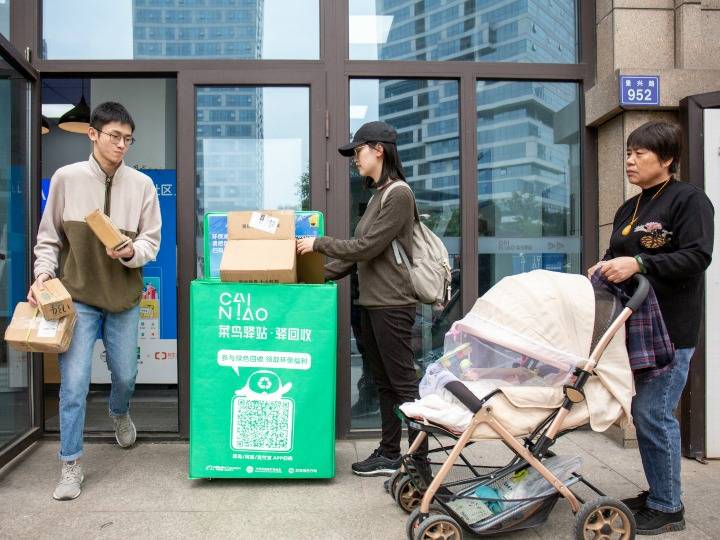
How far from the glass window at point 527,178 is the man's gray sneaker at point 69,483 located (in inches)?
108

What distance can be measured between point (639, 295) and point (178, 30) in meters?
3.41

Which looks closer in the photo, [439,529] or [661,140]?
[439,529]

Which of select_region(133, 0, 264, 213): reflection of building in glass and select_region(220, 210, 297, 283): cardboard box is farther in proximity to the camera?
select_region(133, 0, 264, 213): reflection of building in glass

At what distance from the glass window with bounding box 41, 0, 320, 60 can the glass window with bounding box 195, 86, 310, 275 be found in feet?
0.97

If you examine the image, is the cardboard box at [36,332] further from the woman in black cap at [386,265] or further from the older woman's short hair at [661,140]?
the older woman's short hair at [661,140]

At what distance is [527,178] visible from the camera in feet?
14.2

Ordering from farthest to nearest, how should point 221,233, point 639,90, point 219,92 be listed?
point 219,92, point 639,90, point 221,233

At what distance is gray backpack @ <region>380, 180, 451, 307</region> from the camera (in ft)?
10.8

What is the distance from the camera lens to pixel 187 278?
13.4 feet

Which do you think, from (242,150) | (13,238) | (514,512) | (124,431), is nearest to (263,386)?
(124,431)

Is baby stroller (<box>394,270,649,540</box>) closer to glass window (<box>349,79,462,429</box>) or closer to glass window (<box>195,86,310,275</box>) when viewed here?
glass window (<box>349,79,462,429</box>)

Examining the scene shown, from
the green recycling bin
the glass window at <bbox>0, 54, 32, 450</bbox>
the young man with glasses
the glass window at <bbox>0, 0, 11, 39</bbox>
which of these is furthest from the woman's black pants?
the glass window at <bbox>0, 0, 11, 39</bbox>

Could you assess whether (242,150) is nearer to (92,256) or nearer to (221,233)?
(221,233)

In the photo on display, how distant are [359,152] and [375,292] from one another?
782 mm
